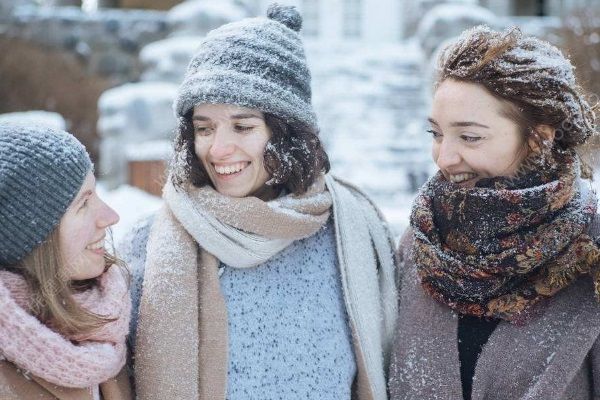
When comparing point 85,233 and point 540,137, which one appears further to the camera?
point 540,137

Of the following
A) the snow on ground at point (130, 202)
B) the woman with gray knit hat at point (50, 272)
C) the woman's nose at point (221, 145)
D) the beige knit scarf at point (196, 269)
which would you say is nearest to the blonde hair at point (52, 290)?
the woman with gray knit hat at point (50, 272)

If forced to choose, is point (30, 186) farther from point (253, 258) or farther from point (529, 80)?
point (529, 80)

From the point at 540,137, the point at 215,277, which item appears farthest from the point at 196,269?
the point at 540,137

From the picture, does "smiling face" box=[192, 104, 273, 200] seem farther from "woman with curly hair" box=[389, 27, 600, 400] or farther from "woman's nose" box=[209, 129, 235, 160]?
"woman with curly hair" box=[389, 27, 600, 400]

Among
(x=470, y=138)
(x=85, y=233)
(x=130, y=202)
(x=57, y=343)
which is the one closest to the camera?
(x=57, y=343)

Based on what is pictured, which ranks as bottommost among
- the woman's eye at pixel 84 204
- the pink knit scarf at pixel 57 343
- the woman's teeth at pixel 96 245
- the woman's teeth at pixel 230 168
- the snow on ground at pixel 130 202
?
the snow on ground at pixel 130 202

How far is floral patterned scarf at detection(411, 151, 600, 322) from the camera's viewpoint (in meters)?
1.75

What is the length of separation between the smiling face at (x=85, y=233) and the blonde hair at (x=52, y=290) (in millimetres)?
25

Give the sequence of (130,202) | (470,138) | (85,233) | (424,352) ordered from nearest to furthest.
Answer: (85,233) → (470,138) → (424,352) → (130,202)

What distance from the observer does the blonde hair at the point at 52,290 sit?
157 centimetres

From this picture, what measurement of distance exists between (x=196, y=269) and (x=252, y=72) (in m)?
0.62

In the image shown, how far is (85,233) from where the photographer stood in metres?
1.66

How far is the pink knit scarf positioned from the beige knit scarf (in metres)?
0.19

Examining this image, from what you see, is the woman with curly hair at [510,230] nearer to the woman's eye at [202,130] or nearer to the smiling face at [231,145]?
the smiling face at [231,145]
